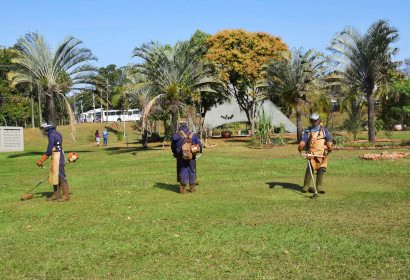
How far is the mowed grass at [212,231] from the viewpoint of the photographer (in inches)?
206

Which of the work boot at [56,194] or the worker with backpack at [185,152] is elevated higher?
the worker with backpack at [185,152]

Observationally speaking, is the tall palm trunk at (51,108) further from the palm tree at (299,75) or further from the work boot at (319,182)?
the work boot at (319,182)

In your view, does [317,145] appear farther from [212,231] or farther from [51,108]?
[51,108]

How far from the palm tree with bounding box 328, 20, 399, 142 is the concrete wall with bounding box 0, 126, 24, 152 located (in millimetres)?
23893

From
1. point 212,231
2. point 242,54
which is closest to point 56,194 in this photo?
point 212,231

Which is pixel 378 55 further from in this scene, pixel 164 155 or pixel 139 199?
pixel 139 199

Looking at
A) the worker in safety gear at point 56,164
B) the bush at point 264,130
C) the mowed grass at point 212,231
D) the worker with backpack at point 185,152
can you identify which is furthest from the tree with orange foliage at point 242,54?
the worker in safety gear at point 56,164

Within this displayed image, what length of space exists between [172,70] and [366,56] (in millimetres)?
11252

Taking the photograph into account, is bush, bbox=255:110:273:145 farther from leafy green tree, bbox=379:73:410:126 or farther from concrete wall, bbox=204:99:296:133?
leafy green tree, bbox=379:73:410:126

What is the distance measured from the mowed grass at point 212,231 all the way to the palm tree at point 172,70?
12.8 meters

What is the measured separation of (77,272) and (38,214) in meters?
3.89

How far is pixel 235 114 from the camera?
45969mm

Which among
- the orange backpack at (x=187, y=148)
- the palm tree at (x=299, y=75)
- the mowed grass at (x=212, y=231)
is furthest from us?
the palm tree at (x=299, y=75)

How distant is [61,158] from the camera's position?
33.2ft
